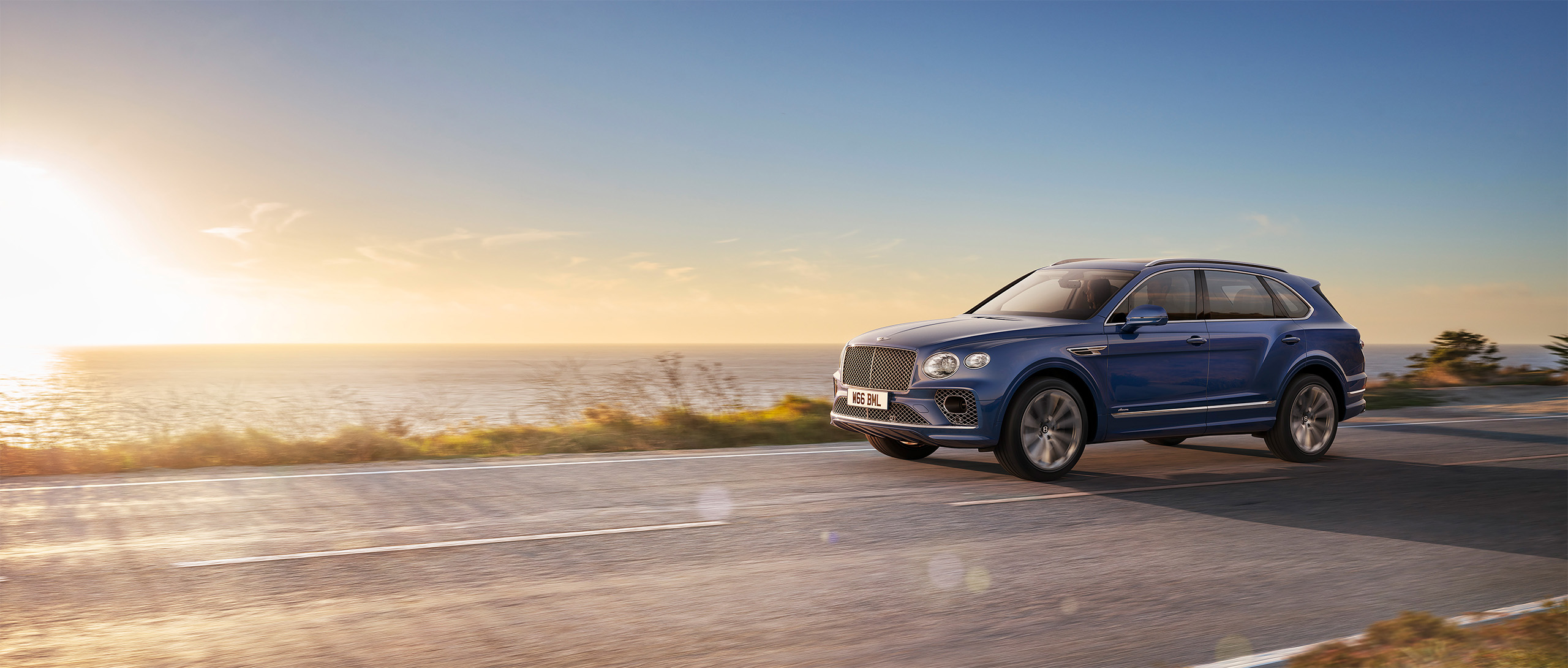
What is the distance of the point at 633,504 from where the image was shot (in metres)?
7.70

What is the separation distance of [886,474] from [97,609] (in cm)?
616

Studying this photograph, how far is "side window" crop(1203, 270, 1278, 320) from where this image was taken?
Result: 10.2 meters

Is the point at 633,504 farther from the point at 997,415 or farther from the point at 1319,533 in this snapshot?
the point at 1319,533

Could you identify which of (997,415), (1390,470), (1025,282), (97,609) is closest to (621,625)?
(97,609)

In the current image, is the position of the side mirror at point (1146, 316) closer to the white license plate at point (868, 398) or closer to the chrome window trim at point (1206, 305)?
the chrome window trim at point (1206, 305)

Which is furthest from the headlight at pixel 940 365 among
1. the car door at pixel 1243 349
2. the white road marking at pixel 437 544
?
the car door at pixel 1243 349

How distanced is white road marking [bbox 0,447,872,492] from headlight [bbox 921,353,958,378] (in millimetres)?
2651

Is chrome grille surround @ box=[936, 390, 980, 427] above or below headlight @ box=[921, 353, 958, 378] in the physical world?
below

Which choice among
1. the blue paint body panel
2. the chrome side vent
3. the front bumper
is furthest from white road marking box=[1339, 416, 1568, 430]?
the front bumper

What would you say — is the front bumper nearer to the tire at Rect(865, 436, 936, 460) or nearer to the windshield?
the tire at Rect(865, 436, 936, 460)

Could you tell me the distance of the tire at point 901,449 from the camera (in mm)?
10266

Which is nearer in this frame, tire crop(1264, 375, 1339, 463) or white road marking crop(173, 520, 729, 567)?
white road marking crop(173, 520, 729, 567)

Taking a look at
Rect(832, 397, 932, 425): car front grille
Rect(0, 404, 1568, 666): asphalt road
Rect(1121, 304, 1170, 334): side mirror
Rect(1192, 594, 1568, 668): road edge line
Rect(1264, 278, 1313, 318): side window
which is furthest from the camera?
Rect(1264, 278, 1313, 318): side window

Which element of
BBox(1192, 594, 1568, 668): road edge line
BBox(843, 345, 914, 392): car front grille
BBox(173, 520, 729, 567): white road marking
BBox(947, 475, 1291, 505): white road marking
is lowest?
BBox(1192, 594, 1568, 668): road edge line
